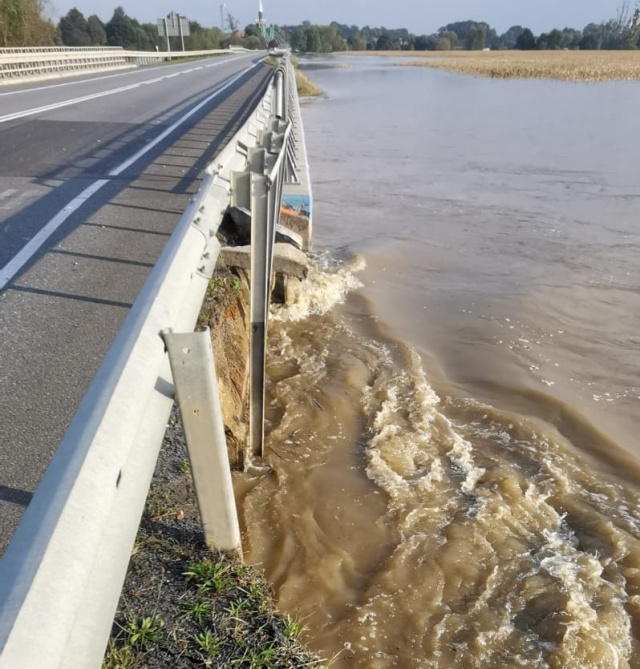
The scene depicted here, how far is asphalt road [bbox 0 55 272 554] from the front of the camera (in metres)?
3.05

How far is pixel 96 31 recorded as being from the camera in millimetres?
87562

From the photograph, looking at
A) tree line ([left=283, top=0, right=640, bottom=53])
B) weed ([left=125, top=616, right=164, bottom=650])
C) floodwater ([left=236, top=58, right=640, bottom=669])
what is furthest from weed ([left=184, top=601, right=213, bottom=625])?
tree line ([left=283, top=0, right=640, bottom=53])

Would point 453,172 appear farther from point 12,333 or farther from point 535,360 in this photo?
point 12,333

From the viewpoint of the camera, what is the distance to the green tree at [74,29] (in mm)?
83938

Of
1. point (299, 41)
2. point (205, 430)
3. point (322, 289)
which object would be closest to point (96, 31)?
point (299, 41)

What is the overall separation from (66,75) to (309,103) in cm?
1454

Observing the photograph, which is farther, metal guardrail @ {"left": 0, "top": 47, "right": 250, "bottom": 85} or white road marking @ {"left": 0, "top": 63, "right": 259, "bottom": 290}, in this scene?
metal guardrail @ {"left": 0, "top": 47, "right": 250, "bottom": 85}

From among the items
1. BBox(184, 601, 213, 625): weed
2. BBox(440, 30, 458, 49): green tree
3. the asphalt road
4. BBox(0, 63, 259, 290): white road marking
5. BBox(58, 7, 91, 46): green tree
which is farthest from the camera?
BBox(440, 30, 458, 49): green tree

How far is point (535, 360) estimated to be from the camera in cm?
706

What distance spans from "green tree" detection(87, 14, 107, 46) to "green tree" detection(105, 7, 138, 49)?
232 centimetres

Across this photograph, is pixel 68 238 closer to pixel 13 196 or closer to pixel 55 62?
pixel 13 196

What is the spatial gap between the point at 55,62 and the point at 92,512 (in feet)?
92.1

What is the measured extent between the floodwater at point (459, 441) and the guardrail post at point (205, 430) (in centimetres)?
113

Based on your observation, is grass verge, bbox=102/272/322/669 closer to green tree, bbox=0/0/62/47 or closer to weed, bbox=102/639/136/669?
weed, bbox=102/639/136/669
